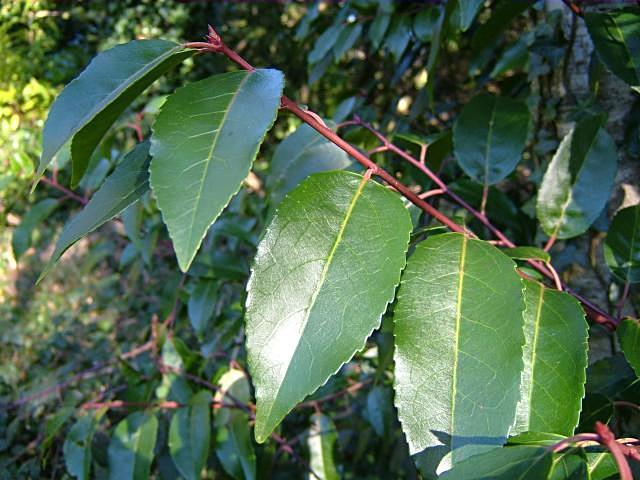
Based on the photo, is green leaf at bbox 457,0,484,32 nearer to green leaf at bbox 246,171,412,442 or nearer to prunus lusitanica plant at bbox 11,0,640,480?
prunus lusitanica plant at bbox 11,0,640,480

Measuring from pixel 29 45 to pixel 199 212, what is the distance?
4.25 meters

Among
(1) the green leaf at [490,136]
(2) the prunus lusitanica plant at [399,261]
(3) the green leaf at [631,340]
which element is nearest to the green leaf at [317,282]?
(2) the prunus lusitanica plant at [399,261]

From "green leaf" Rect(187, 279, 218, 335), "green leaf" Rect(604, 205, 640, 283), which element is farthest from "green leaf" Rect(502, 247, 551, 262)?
"green leaf" Rect(187, 279, 218, 335)

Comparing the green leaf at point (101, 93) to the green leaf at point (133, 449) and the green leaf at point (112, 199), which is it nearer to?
the green leaf at point (112, 199)

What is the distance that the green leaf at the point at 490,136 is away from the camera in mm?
815

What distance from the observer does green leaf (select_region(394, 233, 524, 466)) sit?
451 mm

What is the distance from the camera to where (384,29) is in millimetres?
1272

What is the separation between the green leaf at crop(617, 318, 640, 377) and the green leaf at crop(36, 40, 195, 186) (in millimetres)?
446

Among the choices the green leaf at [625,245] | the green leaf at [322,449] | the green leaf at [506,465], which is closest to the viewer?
the green leaf at [506,465]

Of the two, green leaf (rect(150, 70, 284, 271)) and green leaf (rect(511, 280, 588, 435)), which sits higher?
green leaf (rect(150, 70, 284, 271))

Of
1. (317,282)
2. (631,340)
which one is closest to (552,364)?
(631,340)

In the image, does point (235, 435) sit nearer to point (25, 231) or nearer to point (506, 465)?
point (25, 231)

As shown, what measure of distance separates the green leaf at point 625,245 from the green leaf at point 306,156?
0.31 metres

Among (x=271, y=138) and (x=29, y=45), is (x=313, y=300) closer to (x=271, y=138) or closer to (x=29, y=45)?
(x=271, y=138)
